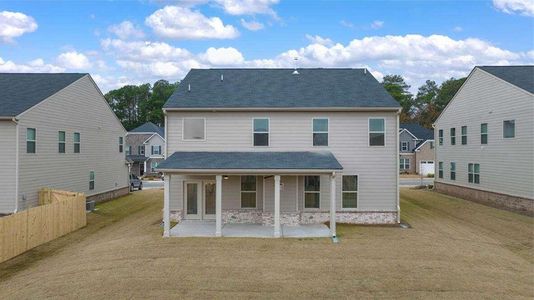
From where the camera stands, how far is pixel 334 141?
1908cm

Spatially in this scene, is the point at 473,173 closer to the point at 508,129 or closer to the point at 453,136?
the point at 453,136

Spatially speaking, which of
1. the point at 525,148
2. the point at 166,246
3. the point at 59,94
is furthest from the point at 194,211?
the point at 525,148

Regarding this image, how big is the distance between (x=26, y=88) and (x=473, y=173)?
29.3 m

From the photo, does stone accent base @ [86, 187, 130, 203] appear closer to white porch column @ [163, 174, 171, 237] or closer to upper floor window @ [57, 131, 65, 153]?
upper floor window @ [57, 131, 65, 153]

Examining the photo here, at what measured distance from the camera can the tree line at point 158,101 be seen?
3499 inches

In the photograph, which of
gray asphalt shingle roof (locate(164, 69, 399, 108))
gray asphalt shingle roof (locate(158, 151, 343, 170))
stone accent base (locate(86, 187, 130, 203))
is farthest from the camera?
stone accent base (locate(86, 187, 130, 203))

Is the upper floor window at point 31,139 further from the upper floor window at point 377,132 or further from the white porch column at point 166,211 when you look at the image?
the upper floor window at point 377,132

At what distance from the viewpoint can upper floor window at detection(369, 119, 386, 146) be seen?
19000 mm

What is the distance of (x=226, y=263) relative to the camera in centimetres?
1240

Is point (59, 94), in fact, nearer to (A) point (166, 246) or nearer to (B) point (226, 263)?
(A) point (166, 246)

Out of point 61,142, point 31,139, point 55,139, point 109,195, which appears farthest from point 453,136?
point 31,139

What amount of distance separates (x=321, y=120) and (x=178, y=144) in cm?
694

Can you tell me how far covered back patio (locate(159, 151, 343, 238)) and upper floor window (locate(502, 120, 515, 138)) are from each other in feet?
42.5

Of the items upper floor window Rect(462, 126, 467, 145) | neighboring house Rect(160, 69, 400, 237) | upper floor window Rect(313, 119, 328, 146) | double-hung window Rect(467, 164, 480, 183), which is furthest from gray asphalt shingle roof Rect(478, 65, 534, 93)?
upper floor window Rect(313, 119, 328, 146)
